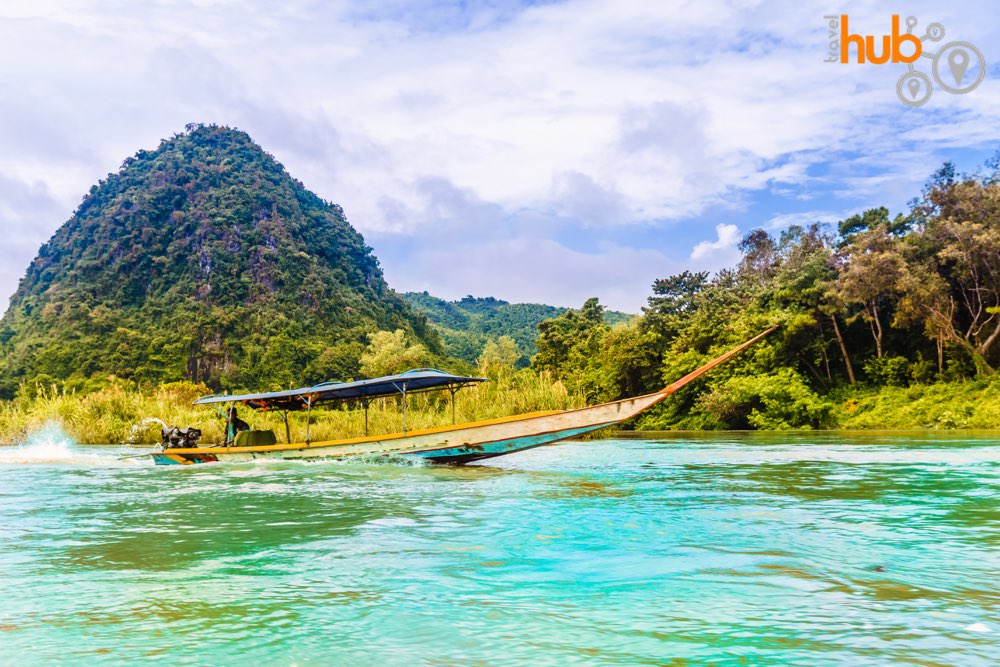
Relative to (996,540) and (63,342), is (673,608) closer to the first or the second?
(996,540)

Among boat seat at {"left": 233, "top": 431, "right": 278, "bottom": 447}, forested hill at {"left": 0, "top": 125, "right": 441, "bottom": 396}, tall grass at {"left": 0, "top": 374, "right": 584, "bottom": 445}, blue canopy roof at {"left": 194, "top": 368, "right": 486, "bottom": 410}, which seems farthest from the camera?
forested hill at {"left": 0, "top": 125, "right": 441, "bottom": 396}

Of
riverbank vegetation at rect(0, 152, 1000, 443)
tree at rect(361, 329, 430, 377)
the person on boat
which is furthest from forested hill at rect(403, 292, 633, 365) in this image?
the person on boat

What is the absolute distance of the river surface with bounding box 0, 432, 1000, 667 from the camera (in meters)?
3.42

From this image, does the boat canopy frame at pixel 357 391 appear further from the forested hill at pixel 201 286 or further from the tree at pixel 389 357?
the forested hill at pixel 201 286

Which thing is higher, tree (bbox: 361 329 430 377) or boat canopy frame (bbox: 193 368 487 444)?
tree (bbox: 361 329 430 377)

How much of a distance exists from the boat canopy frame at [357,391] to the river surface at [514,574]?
306 cm

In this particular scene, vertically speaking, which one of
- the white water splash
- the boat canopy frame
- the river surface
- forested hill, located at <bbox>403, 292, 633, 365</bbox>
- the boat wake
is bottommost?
the river surface

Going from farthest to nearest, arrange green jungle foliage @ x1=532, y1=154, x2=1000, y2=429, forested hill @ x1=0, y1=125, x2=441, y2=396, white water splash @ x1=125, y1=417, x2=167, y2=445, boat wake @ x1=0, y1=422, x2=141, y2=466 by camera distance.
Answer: forested hill @ x1=0, y1=125, x2=441, y2=396, green jungle foliage @ x1=532, y1=154, x2=1000, y2=429, white water splash @ x1=125, y1=417, x2=167, y2=445, boat wake @ x1=0, y1=422, x2=141, y2=466

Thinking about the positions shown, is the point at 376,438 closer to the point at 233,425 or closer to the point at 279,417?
the point at 233,425

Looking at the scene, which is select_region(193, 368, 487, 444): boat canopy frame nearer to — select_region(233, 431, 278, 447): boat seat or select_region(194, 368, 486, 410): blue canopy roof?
select_region(194, 368, 486, 410): blue canopy roof

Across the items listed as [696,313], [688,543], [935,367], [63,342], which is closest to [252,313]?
[63,342]

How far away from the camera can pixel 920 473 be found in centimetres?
1053

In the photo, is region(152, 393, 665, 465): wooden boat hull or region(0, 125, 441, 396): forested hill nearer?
region(152, 393, 665, 465): wooden boat hull

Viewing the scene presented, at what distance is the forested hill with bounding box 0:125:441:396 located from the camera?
5603cm
